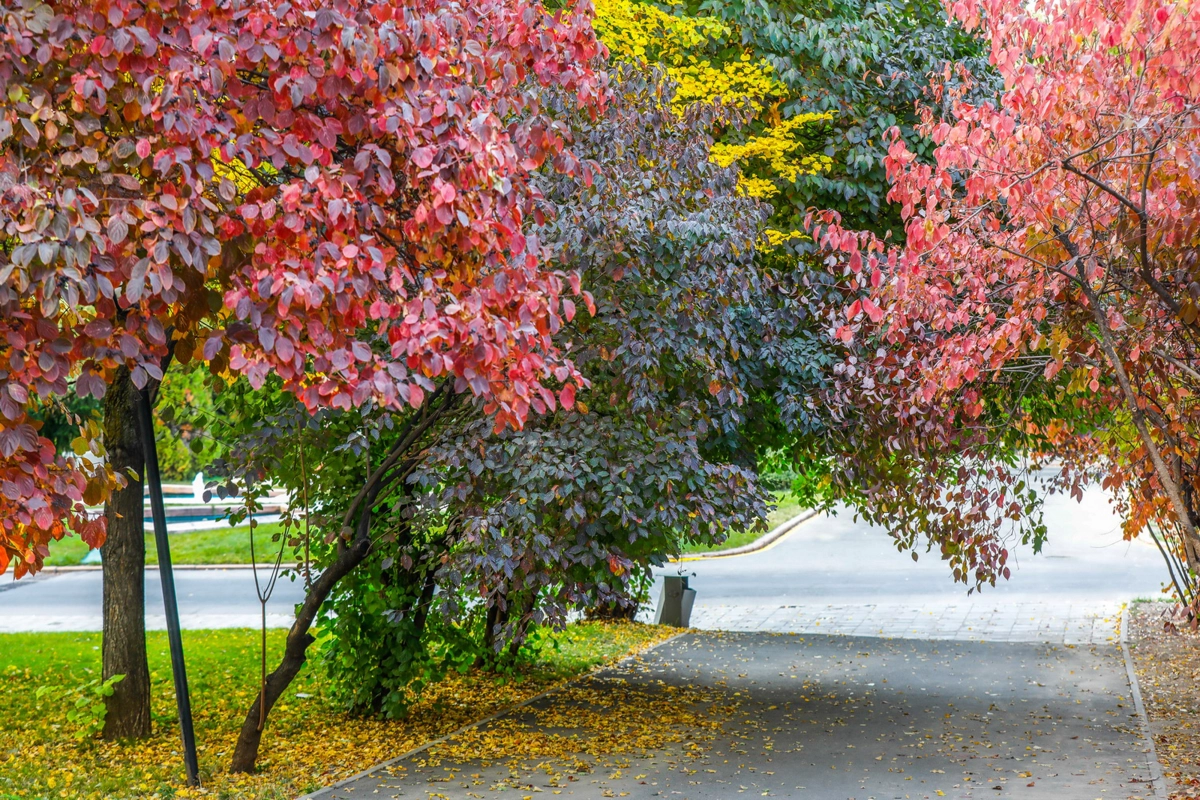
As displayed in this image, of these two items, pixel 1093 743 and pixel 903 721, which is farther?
pixel 903 721

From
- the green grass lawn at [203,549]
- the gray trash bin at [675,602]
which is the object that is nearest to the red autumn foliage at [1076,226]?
the gray trash bin at [675,602]

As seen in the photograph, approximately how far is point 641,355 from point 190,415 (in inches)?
171

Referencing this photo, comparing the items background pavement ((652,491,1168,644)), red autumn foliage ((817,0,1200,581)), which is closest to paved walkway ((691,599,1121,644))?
background pavement ((652,491,1168,644))

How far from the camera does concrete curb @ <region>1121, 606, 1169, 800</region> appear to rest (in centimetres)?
665

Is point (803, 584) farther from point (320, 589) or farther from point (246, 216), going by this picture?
point (246, 216)

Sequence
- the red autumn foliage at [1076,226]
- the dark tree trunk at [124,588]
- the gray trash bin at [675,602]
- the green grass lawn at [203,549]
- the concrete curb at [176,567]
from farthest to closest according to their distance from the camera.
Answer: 1. the green grass lawn at [203,549]
2. the concrete curb at [176,567]
3. the gray trash bin at [675,602]
4. the dark tree trunk at [124,588]
5. the red autumn foliage at [1076,226]

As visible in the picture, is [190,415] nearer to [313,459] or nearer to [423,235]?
[313,459]

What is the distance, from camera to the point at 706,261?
7.50 m

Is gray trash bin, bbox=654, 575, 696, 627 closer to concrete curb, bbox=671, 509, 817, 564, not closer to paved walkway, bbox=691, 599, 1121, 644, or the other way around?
paved walkway, bbox=691, 599, 1121, 644

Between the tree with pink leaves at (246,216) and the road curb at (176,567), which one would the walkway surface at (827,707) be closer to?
the tree with pink leaves at (246,216)

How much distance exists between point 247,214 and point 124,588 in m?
5.18

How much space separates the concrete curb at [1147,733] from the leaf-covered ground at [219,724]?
198 inches

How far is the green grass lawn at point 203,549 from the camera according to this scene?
23641 mm

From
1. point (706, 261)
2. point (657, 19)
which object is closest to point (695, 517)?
point (706, 261)
